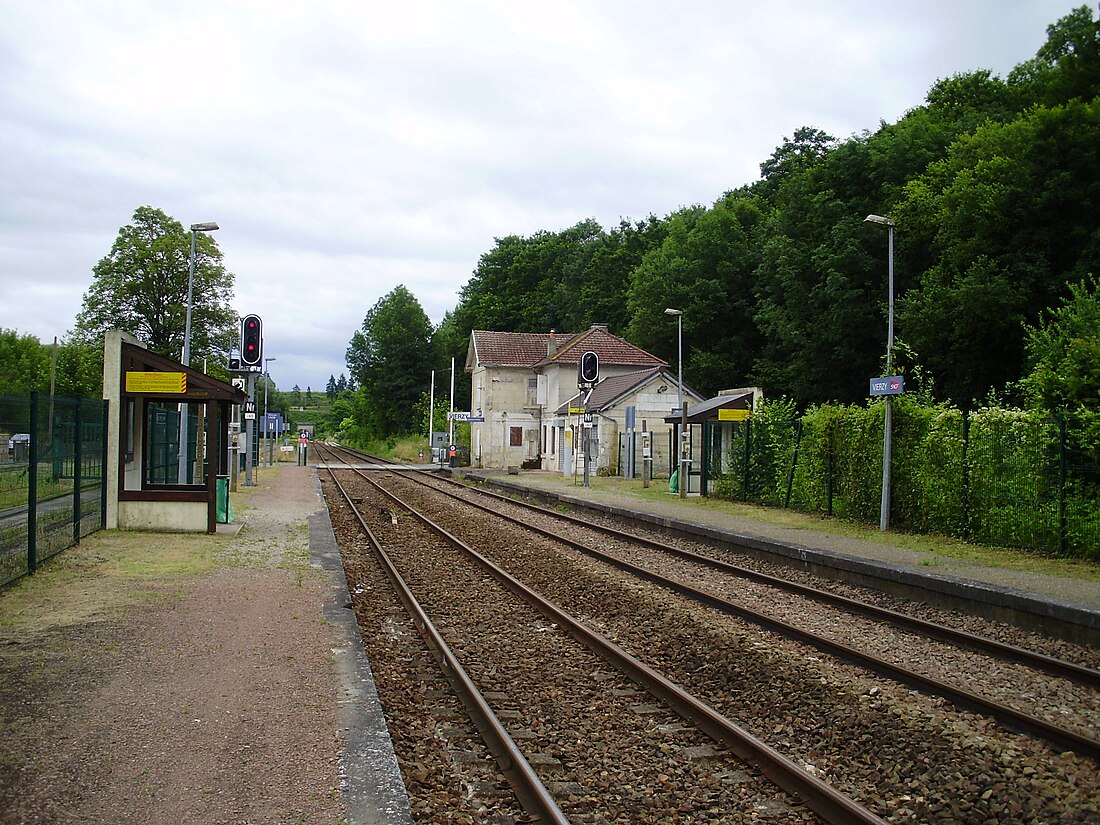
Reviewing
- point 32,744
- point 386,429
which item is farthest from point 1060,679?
point 386,429

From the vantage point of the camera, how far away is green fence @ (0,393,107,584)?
32.5ft

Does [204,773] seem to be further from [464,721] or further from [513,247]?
[513,247]

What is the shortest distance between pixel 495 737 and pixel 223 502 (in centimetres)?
1352

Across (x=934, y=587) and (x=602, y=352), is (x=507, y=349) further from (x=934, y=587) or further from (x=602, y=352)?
(x=934, y=587)

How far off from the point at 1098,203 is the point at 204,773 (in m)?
37.0

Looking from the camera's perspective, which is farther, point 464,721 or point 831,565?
point 831,565

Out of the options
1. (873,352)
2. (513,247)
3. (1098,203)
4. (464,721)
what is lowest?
(464,721)

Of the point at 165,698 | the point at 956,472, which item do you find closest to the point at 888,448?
the point at 956,472

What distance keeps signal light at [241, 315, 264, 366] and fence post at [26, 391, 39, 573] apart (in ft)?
47.3

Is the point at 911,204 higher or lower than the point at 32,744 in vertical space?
higher

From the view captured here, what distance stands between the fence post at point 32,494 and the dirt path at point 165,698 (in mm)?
259

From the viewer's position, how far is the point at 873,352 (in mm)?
44156

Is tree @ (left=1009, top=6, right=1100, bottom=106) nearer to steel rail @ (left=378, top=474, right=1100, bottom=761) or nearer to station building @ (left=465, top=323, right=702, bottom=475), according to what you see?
station building @ (left=465, top=323, right=702, bottom=475)

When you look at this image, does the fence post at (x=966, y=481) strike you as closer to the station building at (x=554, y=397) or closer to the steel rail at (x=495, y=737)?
the steel rail at (x=495, y=737)
